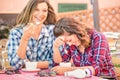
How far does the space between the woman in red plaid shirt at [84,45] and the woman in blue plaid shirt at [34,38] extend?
0.84ft

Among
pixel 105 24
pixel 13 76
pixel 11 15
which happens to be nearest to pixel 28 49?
pixel 13 76

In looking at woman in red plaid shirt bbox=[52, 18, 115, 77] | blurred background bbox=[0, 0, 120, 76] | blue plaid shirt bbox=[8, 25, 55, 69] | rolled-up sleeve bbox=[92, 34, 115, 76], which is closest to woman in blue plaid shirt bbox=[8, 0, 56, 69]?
blue plaid shirt bbox=[8, 25, 55, 69]

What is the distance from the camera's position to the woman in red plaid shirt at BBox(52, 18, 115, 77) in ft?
5.90

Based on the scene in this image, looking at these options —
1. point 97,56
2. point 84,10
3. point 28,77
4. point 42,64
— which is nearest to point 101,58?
point 97,56

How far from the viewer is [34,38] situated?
7.14 ft

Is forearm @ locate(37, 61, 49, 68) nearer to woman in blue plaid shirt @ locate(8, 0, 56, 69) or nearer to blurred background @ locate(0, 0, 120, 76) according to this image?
woman in blue plaid shirt @ locate(8, 0, 56, 69)

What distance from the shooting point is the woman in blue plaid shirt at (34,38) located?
212cm

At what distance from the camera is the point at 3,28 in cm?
248

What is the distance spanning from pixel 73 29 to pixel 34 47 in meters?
0.50

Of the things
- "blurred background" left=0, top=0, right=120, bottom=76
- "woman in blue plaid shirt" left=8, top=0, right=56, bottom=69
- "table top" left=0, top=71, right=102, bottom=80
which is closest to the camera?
"table top" left=0, top=71, right=102, bottom=80

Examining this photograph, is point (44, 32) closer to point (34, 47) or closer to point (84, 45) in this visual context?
point (34, 47)

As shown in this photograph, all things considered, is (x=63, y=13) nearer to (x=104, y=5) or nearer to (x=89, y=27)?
(x=104, y=5)

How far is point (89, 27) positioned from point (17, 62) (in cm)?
57

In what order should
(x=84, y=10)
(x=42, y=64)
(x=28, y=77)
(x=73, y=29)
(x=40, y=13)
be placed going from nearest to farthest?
(x=28, y=77) → (x=73, y=29) → (x=42, y=64) → (x=40, y=13) → (x=84, y=10)
